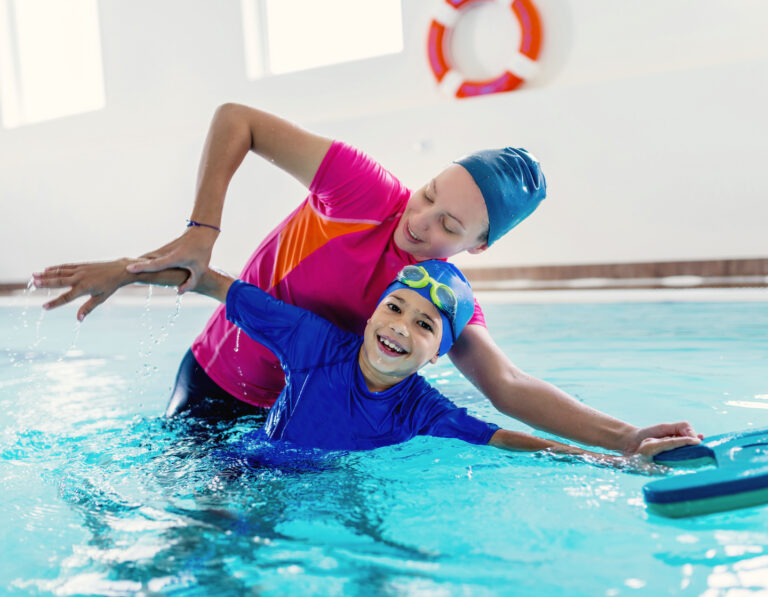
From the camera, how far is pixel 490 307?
6793 millimetres

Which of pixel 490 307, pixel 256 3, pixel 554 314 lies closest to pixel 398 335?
pixel 554 314

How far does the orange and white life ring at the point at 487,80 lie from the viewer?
24.8ft

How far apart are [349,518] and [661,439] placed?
0.88m

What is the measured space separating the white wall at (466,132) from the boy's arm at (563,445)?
551 cm

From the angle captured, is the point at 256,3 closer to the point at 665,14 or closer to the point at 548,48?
the point at 548,48

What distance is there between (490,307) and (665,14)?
128 inches

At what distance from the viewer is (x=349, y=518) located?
1.84 meters

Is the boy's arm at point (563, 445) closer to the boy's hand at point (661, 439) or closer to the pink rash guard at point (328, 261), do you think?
the boy's hand at point (661, 439)

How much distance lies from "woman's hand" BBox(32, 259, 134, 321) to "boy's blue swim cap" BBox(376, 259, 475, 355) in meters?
0.79

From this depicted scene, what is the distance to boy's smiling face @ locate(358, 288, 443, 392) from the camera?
7.16 feet

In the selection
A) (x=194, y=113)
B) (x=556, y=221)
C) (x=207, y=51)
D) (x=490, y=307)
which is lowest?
(x=490, y=307)

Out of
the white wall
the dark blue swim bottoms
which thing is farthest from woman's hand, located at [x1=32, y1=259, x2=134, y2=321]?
the white wall

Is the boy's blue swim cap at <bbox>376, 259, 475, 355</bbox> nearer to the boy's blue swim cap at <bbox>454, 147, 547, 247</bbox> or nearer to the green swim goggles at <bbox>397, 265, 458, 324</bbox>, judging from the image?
the green swim goggles at <bbox>397, 265, 458, 324</bbox>

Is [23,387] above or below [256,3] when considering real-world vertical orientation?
below
